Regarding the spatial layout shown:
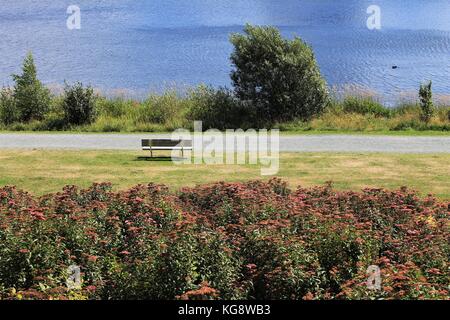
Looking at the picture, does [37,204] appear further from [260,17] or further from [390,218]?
[260,17]

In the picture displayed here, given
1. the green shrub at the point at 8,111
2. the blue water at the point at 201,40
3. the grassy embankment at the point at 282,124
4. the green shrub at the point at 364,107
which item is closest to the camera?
the grassy embankment at the point at 282,124

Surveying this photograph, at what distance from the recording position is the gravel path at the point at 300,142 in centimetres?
2069

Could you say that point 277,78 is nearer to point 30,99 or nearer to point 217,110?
point 217,110

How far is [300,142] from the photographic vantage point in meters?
22.2

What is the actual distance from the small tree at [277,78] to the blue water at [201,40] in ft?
41.0

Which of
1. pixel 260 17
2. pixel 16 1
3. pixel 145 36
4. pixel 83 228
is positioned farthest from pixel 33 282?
pixel 16 1

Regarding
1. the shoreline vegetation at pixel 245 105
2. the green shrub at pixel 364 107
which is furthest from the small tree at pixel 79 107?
the green shrub at pixel 364 107

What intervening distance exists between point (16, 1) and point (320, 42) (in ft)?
203

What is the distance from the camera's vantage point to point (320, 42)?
7006 centimetres

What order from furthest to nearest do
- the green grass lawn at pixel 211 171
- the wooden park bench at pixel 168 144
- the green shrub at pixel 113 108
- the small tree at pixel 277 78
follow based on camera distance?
the green shrub at pixel 113 108 → the small tree at pixel 277 78 → the wooden park bench at pixel 168 144 → the green grass lawn at pixel 211 171

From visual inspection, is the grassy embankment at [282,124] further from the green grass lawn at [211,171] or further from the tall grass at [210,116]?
the green grass lawn at [211,171]

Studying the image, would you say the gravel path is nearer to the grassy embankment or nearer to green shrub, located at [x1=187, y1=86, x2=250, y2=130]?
the grassy embankment

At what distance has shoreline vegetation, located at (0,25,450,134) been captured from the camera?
26.6m

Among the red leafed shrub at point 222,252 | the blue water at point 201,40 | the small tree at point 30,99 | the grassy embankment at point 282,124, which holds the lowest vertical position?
the red leafed shrub at point 222,252
